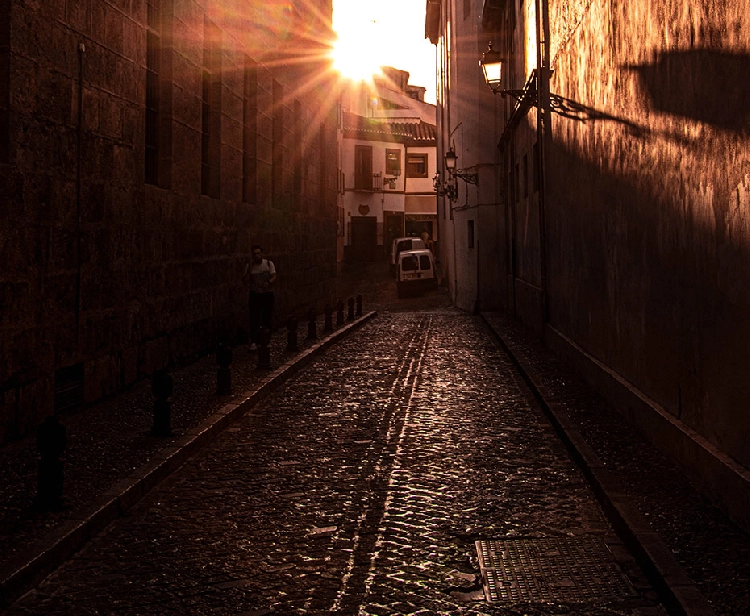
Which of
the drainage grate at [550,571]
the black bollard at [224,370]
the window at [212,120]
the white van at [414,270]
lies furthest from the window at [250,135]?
the white van at [414,270]

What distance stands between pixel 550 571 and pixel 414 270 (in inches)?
1403

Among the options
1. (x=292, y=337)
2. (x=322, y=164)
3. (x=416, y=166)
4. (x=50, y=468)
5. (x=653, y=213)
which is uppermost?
(x=416, y=166)

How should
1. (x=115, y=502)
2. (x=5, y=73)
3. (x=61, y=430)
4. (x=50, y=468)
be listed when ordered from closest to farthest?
(x=50, y=468) → (x=61, y=430) → (x=115, y=502) → (x=5, y=73)

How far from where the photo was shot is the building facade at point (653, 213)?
5820 mm

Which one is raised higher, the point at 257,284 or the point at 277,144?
the point at 277,144

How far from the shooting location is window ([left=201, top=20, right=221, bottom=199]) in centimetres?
1550

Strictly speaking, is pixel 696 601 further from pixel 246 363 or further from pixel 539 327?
pixel 539 327

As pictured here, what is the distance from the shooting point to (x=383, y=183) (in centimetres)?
5788

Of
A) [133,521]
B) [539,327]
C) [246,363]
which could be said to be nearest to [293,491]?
[133,521]

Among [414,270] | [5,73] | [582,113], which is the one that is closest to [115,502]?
[5,73]

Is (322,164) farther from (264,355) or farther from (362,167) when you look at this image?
(362,167)

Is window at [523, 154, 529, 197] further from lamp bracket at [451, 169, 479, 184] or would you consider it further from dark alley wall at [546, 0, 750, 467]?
lamp bracket at [451, 169, 479, 184]

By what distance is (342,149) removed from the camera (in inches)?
2243

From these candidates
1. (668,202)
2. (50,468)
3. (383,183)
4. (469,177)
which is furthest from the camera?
(383,183)
